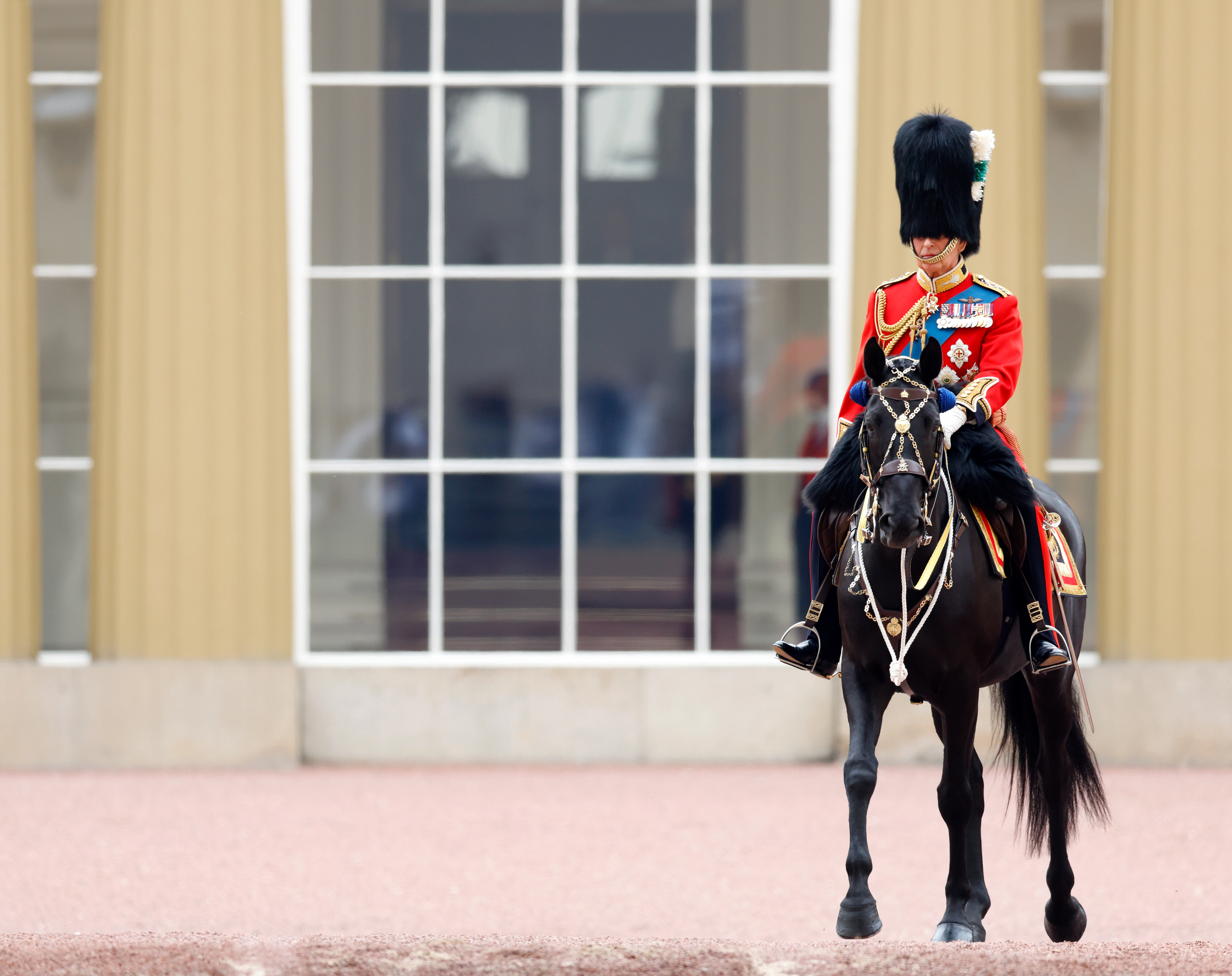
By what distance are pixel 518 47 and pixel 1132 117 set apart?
3504mm

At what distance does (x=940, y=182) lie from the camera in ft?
15.3

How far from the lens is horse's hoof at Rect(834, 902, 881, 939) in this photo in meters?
4.18

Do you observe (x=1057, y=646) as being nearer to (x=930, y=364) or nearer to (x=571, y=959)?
(x=930, y=364)

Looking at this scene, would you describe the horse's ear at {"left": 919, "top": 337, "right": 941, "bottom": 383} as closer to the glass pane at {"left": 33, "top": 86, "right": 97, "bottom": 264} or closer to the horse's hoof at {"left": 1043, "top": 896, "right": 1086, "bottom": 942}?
the horse's hoof at {"left": 1043, "top": 896, "right": 1086, "bottom": 942}

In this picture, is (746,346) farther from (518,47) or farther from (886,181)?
(518,47)

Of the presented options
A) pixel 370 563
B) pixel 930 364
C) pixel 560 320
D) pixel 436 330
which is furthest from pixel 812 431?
pixel 930 364

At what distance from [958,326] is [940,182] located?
1.39 feet

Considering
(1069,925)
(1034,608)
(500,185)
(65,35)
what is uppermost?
(65,35)

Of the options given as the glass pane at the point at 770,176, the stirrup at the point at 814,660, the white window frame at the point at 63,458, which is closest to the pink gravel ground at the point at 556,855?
the white window frame at the point at 63,458

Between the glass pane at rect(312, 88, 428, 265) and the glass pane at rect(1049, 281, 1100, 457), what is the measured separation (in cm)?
373

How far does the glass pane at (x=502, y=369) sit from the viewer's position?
30.2 ft

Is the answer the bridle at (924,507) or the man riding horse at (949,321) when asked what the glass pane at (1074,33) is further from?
the bridle at (924,507)

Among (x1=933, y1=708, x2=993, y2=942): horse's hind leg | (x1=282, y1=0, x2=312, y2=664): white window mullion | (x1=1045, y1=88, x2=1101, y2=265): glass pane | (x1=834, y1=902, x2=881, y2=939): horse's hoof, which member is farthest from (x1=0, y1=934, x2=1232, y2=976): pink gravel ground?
(x1=1045, y1=88, x2=1101, y2=265): glass pane

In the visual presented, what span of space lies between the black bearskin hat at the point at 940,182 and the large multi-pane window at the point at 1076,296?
15.5 feet
